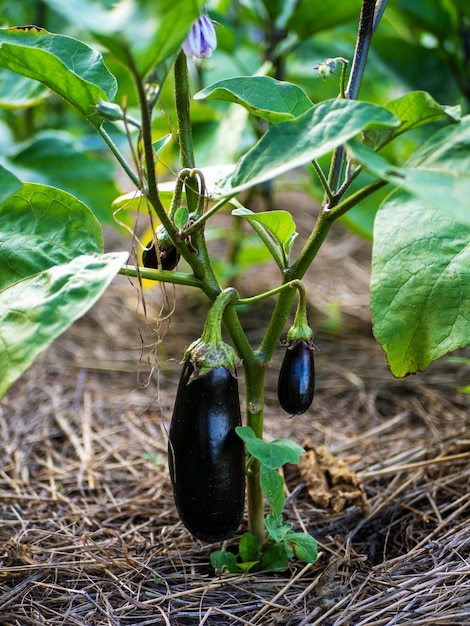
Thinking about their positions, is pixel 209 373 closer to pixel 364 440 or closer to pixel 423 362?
pixel 423 362

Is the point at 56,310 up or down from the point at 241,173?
down

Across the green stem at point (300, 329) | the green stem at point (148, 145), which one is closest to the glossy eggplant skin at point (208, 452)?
the green stem at point (300, 329)

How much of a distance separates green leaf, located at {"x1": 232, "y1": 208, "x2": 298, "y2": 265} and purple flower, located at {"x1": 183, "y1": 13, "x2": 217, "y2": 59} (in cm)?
20

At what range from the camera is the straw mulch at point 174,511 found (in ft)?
3.12

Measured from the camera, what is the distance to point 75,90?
802mm

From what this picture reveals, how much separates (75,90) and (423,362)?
598 mm

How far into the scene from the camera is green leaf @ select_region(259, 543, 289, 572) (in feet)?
3.42

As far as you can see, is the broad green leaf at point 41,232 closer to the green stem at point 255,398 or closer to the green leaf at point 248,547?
the green stem at point 255,398

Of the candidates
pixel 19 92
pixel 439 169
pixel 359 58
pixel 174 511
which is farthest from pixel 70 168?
pixel 439 169

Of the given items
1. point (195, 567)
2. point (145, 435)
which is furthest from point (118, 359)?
point (195, 567)

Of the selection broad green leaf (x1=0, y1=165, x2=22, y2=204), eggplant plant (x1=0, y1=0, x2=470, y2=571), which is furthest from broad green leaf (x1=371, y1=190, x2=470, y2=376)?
broad green leaf (x1=0, y1=165, x2=22, y2=204)

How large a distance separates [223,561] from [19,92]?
4.03 feet

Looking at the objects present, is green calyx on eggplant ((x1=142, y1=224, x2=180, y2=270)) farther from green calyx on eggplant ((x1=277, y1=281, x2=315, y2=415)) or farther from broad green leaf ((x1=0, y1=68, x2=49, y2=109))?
broad green leaf ((x1=0, y1=68, x2=49, y2=109))

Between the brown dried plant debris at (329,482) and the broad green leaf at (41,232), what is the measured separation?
0.63 meters
